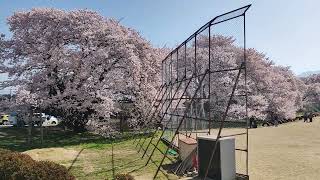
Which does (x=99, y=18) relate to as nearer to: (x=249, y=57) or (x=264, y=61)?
(x=249, y=57)

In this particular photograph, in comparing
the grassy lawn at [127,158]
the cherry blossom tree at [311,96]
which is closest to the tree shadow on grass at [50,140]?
the grassy lawn at [127,158]

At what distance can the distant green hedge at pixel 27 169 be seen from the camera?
46.3ft

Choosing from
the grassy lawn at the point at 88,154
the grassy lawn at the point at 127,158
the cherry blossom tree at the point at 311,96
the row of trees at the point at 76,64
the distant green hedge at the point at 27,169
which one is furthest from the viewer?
the cherry blossom tree at the point at 311,96

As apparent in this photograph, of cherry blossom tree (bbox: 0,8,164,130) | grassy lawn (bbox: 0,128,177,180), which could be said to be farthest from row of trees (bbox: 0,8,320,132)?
grassy lawn (bbox: 0,128,177,180)

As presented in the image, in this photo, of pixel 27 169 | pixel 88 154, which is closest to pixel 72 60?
pixel 88 154

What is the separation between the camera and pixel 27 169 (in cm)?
1501

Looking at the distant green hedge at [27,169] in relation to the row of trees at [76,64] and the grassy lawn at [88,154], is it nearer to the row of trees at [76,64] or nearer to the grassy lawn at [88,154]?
the grassy lawn at [88,154]

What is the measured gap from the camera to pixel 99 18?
37.9 meters

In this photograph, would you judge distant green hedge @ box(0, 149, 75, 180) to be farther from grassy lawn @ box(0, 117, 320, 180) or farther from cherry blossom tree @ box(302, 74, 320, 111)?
cherry blossom tree @ box(302, 74, 320, 111)

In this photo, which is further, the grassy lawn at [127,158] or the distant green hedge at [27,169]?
the grassy lawn at [127,158]

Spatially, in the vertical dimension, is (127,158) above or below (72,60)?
below

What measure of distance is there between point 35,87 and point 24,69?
217 cm

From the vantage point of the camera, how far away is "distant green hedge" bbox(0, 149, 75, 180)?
14.1 meters

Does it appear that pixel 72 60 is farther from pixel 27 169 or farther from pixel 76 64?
pixel 27 169
